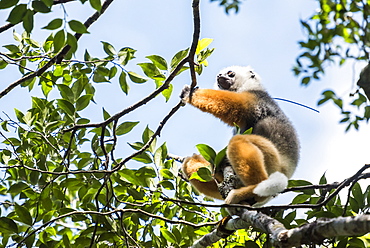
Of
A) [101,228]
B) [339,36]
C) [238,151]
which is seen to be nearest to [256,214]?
[238,151]

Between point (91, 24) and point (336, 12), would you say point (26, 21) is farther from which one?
point (336, 12)

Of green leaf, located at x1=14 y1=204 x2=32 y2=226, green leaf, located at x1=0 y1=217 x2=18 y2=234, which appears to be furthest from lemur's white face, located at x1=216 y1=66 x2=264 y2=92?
green leaf, located at x1=0 y1=217 x2=18 y2=234

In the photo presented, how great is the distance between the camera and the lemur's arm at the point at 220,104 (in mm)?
5781

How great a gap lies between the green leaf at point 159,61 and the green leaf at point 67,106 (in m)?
0.97

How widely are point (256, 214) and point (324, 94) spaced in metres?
1.70

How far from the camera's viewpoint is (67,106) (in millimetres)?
4516

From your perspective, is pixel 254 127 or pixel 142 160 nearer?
pixel 142 160

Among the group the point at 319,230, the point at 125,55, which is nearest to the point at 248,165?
the point at 125,55

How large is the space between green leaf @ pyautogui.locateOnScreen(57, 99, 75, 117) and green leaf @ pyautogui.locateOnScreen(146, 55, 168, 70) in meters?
0.97

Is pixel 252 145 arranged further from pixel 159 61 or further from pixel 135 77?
pixel 135 77

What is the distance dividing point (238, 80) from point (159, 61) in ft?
9.62

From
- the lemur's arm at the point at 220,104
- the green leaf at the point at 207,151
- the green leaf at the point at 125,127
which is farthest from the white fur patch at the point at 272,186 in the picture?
the lemur's arm at the point at 220,104

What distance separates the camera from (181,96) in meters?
5.87

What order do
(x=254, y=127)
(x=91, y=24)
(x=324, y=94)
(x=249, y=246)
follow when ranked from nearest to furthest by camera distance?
(x=249, y=246)
(x=324, y=94)
(x=91, y=24)
(x=254, y=127)
